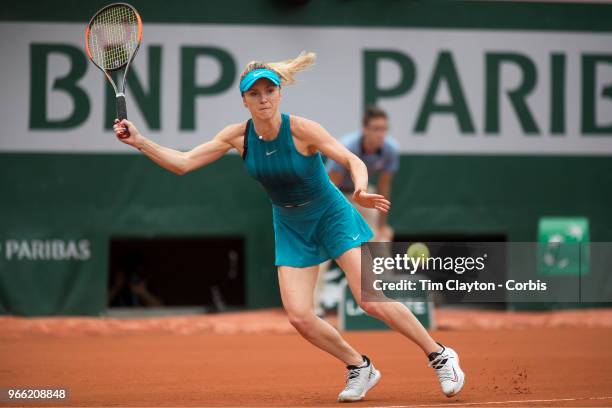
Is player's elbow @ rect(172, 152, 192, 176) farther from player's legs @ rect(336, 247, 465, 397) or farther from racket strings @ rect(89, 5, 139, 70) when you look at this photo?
player's legs @ rect(336, 247, 465, 397)

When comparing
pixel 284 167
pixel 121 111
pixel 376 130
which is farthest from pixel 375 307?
pixel 376 130

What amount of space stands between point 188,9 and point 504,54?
2.94 m

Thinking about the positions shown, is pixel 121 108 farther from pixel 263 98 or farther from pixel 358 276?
pixel 358 276

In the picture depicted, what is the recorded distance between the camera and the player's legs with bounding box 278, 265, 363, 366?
4.94 m

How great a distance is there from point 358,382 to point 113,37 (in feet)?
6.96

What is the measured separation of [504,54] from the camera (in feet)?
32.1

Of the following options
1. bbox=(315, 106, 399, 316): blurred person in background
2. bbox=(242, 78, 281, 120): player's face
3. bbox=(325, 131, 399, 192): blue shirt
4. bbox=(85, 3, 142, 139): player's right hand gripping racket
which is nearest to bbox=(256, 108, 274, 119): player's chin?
bbox=(242, 78, 281, 120): player's face

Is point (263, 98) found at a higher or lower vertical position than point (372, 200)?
higher

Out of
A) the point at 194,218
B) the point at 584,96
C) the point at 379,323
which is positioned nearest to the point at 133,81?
the point at 194,218

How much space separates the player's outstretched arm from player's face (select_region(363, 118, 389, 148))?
3302 millimetres

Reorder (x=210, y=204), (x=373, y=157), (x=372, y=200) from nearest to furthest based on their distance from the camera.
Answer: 1. (x=372, y=200)
2. (x=373, y=157)
3. (x=210, y=204)

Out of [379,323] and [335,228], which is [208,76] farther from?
[335,228]

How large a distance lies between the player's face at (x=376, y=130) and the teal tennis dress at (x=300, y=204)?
10.4 ft

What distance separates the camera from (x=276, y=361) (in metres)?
6.95
